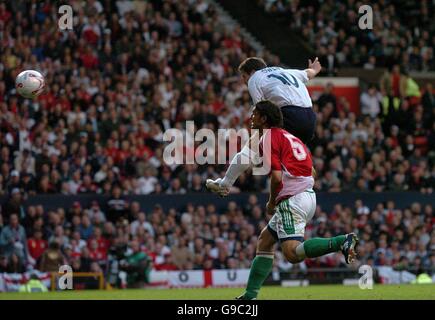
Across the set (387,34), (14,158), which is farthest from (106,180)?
(387,34)

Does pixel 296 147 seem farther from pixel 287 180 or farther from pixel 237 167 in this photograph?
pixel 237 167

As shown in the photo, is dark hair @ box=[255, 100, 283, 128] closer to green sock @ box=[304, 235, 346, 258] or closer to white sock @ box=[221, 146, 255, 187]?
white sock @ box=[221, 146, 255, 187]

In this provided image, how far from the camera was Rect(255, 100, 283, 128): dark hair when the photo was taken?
12.1m

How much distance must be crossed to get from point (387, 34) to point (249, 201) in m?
8.79

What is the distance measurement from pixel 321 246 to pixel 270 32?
18507 mm

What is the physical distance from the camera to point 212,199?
76.4 feet

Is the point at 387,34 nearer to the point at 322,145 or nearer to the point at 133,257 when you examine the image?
the point at 322,145

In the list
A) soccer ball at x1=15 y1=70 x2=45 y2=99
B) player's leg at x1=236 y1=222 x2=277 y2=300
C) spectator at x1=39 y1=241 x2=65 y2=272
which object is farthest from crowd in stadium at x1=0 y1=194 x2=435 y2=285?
player's leg at x1=236 y1=222 x2=277 y2=300

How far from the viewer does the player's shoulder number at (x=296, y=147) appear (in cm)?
1215

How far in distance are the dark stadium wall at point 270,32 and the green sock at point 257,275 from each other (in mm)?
16563

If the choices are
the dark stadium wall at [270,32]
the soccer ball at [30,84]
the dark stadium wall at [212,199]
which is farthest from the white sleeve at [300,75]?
the dark stadium wall at [270,32]

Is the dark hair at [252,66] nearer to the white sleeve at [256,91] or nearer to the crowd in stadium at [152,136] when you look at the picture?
the white sleeve at [256,91]

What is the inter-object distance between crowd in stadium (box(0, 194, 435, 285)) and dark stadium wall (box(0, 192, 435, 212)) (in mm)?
121

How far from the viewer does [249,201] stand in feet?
76.8
